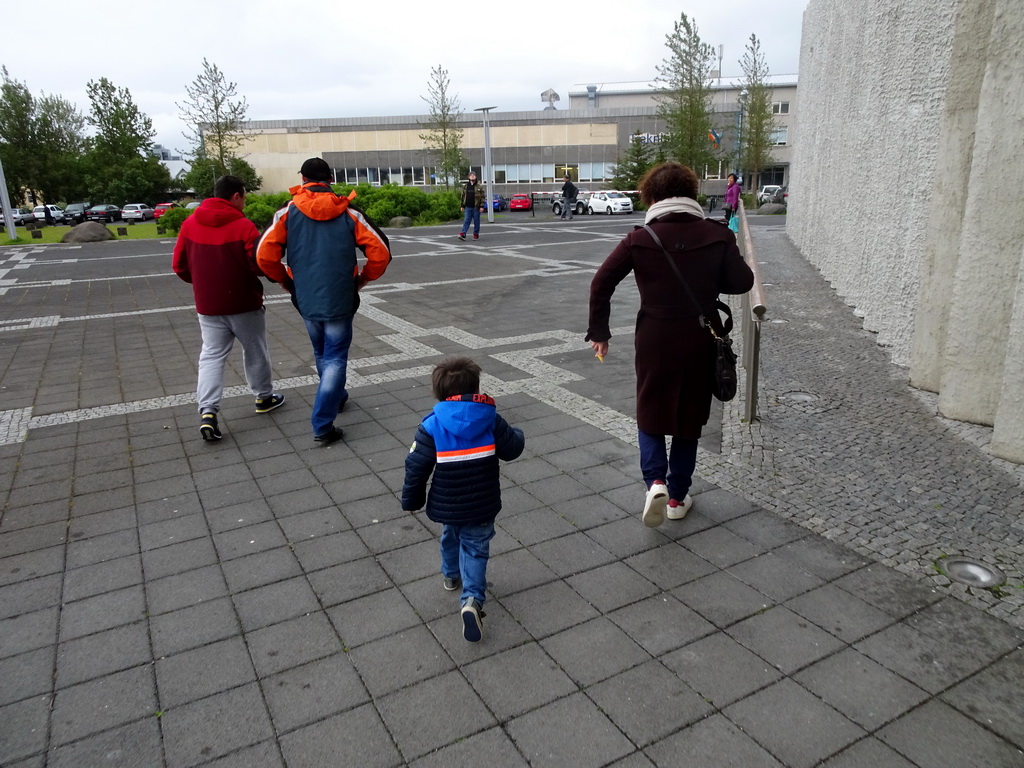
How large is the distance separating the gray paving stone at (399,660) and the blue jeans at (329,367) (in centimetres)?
258

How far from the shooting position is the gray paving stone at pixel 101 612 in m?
3.31

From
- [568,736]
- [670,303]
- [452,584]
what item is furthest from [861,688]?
[670,303]

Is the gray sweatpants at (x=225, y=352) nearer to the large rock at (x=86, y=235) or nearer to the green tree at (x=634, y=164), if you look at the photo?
the large rock at (x=86, y=235)

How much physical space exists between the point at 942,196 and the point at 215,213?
5.81 metres

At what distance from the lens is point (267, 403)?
20.6 ft

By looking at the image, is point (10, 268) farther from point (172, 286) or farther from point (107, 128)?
point (107, 128)

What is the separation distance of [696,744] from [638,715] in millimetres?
228

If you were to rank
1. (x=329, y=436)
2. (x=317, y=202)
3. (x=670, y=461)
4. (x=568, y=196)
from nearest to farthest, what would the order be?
1. (x=670, y=461)
2. (x=317, y=202)
3. (x=329, y=436)
4. (x=568, y=196)

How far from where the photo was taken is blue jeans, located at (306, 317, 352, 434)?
18.0 feet

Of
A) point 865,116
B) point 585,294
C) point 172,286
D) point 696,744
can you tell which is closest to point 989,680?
point 696,744

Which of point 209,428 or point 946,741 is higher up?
point 209,428

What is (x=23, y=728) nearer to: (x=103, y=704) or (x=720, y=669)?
(x=103, y=704)

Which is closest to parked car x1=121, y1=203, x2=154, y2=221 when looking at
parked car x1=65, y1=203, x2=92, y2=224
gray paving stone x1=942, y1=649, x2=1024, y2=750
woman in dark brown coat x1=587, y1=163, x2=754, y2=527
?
parked car x1=65, y1=203, x2=92, y2=224

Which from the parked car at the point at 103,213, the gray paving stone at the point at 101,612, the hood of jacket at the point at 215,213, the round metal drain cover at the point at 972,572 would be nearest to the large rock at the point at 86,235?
the parked car at the point at 103,213
